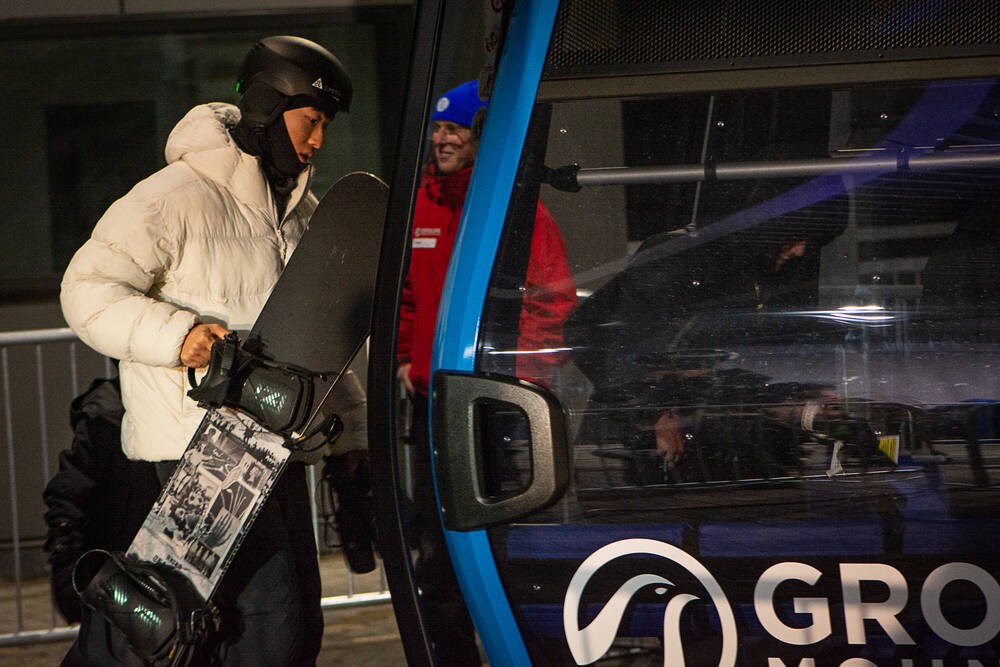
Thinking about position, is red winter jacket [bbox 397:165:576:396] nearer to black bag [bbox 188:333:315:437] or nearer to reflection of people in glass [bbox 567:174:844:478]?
reflection of people in glass [bbox 567:174:844:478]

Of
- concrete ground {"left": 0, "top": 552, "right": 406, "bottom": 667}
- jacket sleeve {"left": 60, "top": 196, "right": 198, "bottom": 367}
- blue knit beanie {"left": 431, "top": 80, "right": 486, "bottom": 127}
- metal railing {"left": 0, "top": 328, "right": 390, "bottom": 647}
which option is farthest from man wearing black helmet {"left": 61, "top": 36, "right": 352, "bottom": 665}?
metal railing {"left": 0, "top": 328, "right": 390, "bottom": 647}

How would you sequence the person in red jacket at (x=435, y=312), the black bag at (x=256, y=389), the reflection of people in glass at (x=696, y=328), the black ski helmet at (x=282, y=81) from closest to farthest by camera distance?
the reflection of people in glass at (x=696, y=328) < the person in red jacket at (x=435, y=312) < the black bag at (x=256, y=389) < the black ski helmet at (x=282, y=81)

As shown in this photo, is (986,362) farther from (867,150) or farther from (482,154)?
(482,154)

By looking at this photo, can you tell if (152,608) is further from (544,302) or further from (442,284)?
(544,302)

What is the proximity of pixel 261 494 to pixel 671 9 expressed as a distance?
1.19 metres

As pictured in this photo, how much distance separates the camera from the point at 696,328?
1.70m

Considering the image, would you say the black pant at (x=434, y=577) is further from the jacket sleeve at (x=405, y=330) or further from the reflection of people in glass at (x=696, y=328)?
the reflection of people in glass at (x=696, y=328)

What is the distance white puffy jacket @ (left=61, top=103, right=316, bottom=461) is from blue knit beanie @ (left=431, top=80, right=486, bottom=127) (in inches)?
28.7

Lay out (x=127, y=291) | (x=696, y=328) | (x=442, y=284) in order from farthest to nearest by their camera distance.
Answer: (x=127, y=291) → (x=442, y=284) → (x=696, y=328)

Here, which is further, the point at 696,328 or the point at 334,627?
the point at 334,627

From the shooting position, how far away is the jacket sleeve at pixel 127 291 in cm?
222

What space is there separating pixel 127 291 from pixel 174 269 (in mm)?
124

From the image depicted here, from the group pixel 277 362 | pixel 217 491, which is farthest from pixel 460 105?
pixel 217 491

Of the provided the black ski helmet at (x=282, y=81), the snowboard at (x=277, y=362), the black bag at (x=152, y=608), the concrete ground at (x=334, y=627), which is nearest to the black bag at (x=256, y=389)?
the snowboard at (x=277, y=362)
